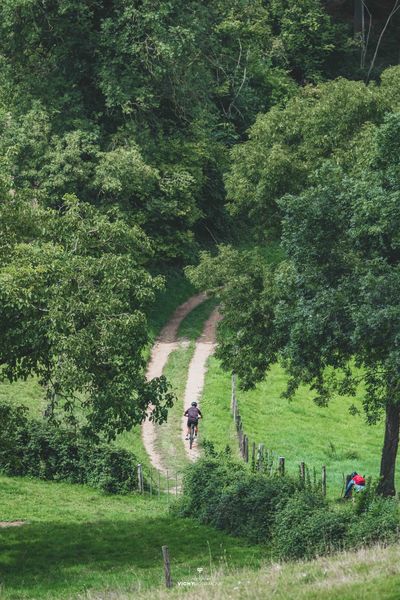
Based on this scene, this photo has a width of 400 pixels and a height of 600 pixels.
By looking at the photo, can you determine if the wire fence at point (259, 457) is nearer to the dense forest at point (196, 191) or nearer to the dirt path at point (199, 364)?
the dirt path at point (199, 364)

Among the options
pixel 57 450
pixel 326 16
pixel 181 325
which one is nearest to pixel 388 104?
pixel 181 325

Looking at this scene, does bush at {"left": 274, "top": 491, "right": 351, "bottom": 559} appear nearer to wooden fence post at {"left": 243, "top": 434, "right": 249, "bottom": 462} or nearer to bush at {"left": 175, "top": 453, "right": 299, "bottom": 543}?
bush at {"left": 175, "top": 453, "right": 299, "bottom": 543}

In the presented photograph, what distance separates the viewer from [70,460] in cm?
4709

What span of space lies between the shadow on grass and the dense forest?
3878 millimetres

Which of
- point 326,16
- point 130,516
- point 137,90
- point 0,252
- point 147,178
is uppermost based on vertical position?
point 326,16

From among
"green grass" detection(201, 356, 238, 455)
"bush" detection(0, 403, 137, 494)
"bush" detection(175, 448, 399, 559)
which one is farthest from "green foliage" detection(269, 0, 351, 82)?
"bush" detection(175, 448, 399, 559)

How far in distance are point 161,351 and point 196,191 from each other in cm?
Answer: 1233

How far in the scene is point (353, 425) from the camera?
59.1 m

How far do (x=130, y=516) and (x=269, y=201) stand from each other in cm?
2219

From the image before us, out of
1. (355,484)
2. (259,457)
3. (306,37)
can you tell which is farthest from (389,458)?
(306,37)

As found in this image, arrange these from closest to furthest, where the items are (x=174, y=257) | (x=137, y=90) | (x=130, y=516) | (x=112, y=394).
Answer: (x=112, y=394) < (x=130, y=516) < (x=137, y=90) < (x=174, y=257)

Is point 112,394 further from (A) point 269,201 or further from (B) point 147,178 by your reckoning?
(B) point 147,178

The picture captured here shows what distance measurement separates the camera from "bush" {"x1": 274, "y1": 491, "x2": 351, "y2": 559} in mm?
34594

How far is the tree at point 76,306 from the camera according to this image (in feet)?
106
